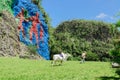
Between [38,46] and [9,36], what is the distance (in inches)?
314

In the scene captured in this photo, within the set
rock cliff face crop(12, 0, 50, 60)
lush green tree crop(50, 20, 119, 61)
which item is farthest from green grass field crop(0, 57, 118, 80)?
lush green tree crop(50, 20, 119, 61)

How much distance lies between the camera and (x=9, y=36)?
43.2 meters

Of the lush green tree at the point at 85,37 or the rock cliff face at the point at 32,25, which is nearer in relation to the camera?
the rock cliff face at the point at 32,25

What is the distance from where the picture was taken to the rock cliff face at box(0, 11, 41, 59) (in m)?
41.2

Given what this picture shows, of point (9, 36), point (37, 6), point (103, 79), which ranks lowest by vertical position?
point (103, 79)

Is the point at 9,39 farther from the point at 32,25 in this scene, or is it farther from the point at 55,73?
the point at 55,73

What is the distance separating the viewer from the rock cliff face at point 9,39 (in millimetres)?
41250

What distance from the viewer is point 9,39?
4297 cm

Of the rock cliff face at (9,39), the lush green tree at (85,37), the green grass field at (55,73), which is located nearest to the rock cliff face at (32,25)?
the rock cliff face at (9,39)

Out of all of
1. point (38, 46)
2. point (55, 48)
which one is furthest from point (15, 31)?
point (55, 48)

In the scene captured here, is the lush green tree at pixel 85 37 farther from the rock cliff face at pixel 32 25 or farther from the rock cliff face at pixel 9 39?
the rock cliff face at pixel 9 39

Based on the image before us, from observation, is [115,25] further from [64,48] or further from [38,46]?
[64,48]

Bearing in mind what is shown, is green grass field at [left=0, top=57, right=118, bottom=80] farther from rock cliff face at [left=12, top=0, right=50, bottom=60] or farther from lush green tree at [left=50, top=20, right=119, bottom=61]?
lush green tree at [left=50, top=20, right=119, bottom=61]

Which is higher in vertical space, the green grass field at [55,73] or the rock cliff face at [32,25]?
the rock cliff face at [32,25]
